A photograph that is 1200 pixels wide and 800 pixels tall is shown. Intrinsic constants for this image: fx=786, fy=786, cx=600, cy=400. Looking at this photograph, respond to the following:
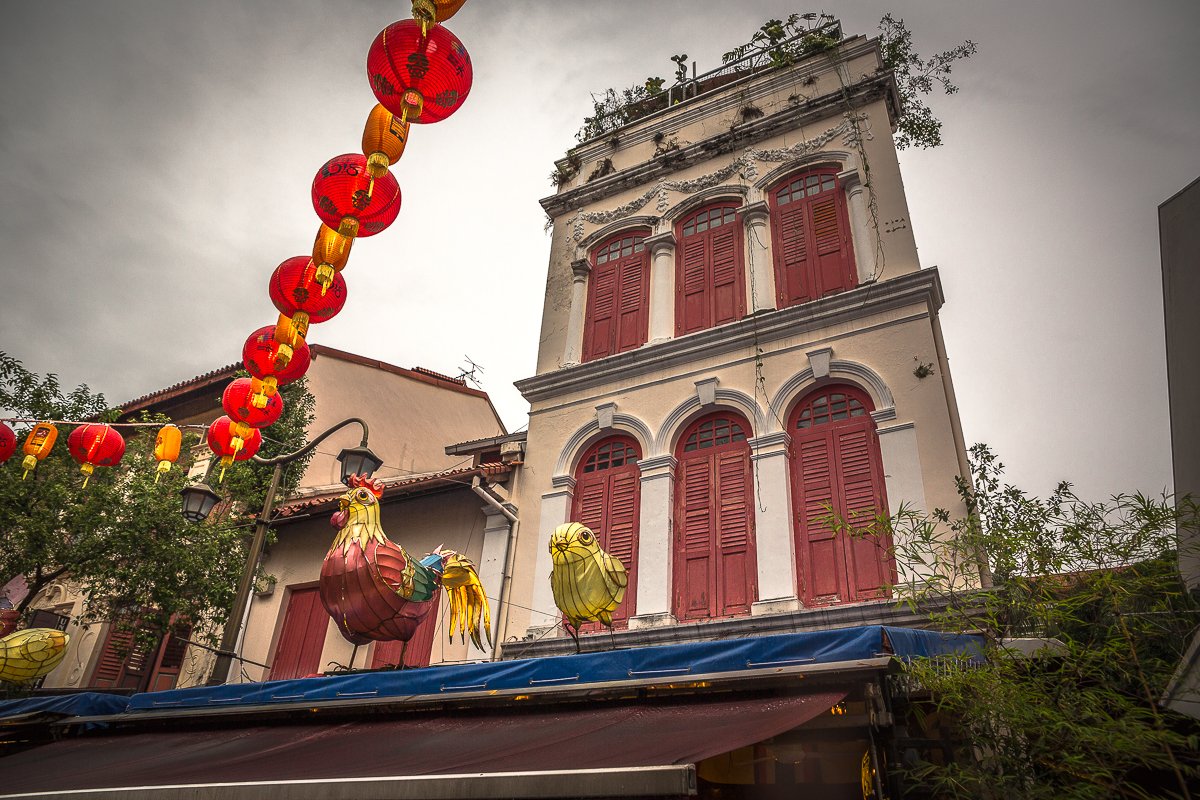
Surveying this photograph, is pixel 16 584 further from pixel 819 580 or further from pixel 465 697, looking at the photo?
pixel 819 580

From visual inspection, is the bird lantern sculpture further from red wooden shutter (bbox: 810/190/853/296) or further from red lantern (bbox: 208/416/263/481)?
red wooden shutter (bbox: 810/190/853/296)

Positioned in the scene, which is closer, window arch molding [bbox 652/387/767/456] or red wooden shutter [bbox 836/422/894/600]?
red wooden shutter [bbox 836/422/894/600]

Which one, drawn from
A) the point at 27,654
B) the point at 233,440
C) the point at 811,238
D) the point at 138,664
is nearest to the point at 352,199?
the point at 233,440

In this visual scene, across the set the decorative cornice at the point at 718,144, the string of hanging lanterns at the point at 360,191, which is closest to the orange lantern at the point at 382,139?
the string of hanging lanterns at the point at 360,191

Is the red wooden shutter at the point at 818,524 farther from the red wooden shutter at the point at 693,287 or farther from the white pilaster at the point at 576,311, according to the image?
the white pilaster at the point at 576,311

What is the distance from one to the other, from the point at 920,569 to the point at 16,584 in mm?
14549

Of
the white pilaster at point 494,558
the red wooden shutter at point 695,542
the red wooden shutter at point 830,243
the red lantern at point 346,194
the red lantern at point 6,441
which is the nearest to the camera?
the red lantern at point 346,194

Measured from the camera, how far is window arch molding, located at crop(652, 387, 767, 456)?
959 cm

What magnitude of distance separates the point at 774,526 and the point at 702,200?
543 cm

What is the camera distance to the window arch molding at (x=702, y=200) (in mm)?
11508

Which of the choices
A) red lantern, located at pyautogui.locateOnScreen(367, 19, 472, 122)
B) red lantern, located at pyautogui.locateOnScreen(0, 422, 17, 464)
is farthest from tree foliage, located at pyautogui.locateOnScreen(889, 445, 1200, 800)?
red lantern, located at pyautogui.locateOnScreen(0, 422, 17, 464)

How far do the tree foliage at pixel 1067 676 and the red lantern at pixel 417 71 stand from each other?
5.47m

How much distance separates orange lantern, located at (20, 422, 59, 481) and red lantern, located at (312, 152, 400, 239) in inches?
246

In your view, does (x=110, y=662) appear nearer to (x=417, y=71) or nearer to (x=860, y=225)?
(x=417, y=71)
